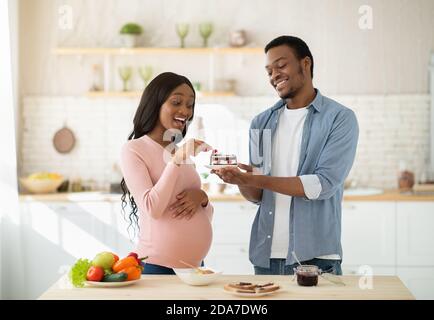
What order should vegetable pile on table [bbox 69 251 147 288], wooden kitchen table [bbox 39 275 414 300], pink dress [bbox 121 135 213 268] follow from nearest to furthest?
wooden kitchen table [bbox 39 275 414 300] < vegetable pile on table [bbox 69 251 147 288] < pink dress [bbox 121 135 213 268]

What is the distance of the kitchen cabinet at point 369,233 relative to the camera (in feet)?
11.8

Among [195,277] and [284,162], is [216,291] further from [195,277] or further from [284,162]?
[284,162]

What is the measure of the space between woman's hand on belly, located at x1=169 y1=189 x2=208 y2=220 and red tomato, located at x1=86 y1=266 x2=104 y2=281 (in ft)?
0.89

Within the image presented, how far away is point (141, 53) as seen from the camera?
401cm

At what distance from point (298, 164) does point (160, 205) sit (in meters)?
0.50

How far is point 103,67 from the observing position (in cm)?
407

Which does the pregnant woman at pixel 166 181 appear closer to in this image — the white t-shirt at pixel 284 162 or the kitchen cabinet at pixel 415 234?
the white t-shirt at pixel 284 162

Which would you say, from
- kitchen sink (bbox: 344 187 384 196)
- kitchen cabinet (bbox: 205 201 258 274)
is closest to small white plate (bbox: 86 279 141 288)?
kitchen cabinet (bbox: 205 201 258 274)

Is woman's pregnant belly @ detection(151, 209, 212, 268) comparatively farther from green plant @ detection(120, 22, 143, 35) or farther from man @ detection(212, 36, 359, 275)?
green plant @ detection(120, 22, 143, 35)

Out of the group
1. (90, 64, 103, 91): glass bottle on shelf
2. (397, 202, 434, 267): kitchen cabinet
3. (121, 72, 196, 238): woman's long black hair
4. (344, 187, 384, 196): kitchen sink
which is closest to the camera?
(121, 72, 196, 238): woman's long black hair

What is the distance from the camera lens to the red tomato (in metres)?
1.82
